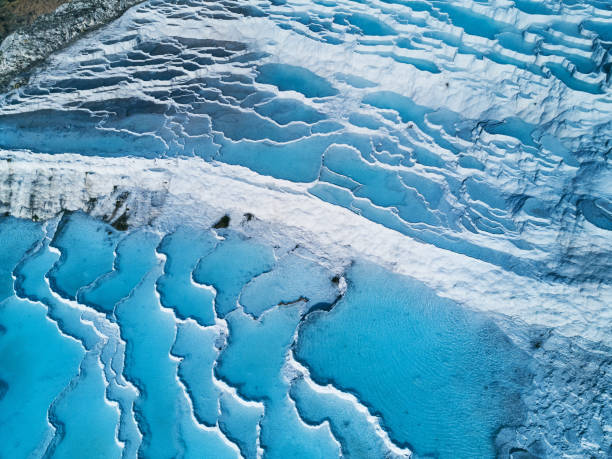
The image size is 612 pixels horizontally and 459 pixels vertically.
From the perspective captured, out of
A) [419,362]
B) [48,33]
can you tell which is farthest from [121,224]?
[48,33]

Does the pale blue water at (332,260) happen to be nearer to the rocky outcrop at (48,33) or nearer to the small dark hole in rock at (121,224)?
the small dark hole in rock at (121,224)

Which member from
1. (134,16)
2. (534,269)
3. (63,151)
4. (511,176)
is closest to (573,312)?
(534,269)

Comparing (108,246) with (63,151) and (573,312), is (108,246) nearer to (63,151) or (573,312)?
(63,151)

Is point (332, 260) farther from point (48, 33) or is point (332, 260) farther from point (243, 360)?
point (48, 33)

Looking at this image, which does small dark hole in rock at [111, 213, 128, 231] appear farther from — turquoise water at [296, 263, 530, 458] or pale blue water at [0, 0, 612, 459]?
turquoise water at [296, 263, 530, 458]

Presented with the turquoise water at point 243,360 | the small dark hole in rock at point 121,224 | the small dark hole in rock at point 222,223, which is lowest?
the turquoise water at point 243,360

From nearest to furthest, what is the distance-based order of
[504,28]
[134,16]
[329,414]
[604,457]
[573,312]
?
[604,457], [329,414], [573,312], [504,28], [134,16]

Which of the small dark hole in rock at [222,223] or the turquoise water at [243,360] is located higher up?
the small dark hole in rock at [222,223]

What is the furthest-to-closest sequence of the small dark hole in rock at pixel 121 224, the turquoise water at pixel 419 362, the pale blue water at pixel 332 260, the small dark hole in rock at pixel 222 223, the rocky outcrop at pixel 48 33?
1. the rocky outcrop at pixel 48 33
2. the small dark hole in rock at pixel 121 224
3. the small dark hole in rock at pixel 222 223
4. the pale blue water at pixel 332 260
5. the turquoise water at pixel 419 362

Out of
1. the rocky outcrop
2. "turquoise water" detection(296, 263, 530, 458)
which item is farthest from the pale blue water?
the rocky outcrop

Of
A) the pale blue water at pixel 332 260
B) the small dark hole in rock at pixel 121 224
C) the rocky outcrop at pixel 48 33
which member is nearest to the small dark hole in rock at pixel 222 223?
the pale blue water at pixel 332 260

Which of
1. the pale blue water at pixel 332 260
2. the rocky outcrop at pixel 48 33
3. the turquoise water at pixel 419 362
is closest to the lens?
the turquoise water at pixel 419 362
